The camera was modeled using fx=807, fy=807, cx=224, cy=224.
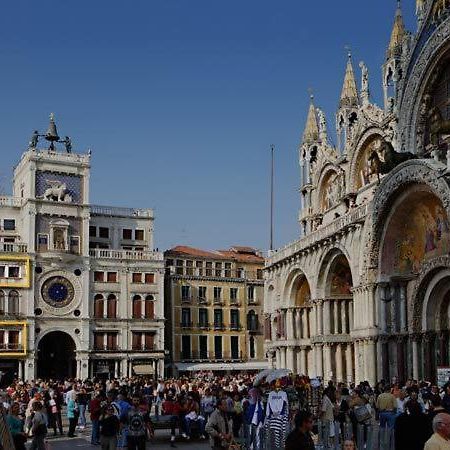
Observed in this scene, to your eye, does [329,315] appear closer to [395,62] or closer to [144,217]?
[395,62]

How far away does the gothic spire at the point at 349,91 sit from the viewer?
1752 inches

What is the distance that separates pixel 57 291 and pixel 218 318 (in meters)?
15.0

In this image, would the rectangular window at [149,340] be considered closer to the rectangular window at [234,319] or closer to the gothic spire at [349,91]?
the rectangular window at [234,319]

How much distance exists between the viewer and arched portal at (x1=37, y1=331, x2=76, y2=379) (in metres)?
63.9

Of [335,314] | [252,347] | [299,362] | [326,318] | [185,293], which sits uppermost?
[185,293]

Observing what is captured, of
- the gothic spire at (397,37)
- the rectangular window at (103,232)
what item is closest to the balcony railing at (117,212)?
the rectangular window at (103,232)

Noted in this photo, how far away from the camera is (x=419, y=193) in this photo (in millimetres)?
30828

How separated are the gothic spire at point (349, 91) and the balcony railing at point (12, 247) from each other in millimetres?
28572

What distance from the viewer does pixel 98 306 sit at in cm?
6450

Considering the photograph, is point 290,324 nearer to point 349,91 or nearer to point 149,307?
point 349,91

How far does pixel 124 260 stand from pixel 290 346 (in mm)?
22157

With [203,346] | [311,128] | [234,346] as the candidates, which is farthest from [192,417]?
[234,346]

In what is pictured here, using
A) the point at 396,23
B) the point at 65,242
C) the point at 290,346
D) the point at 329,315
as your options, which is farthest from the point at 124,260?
the point at 396,23

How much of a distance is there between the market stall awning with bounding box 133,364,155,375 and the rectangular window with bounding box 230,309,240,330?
9.05m
